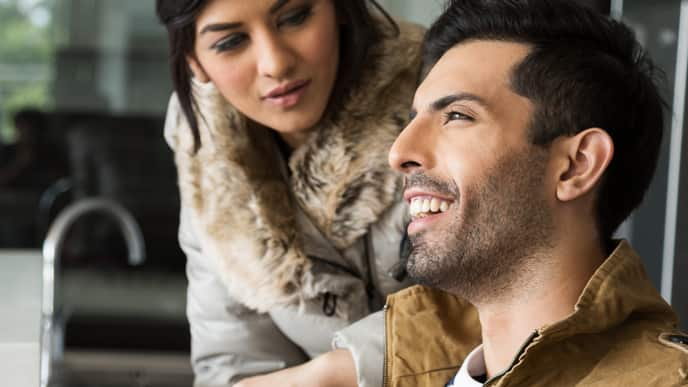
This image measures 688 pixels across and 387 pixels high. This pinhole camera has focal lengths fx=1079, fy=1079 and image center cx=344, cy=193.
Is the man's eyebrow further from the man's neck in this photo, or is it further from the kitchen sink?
the kitchen sink

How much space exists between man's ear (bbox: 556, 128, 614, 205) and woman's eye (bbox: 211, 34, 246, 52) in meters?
0.53

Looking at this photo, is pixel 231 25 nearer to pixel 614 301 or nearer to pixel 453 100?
pixel 453 100

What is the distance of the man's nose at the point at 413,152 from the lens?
49.2 inches

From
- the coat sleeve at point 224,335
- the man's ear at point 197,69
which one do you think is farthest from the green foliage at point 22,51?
the man's ear at point 197,69

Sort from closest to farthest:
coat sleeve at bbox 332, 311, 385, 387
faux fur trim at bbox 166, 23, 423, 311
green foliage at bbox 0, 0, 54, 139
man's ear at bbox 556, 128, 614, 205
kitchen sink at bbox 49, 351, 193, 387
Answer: man's ear at bbox 556, 128, 614, 205
coat sleeve at bbox 332, 311, 385, 387
faux fur trim at bbox 166, 23, 423, 311
kitchen sink at bbox 49, 351, 193, 387
green foliage at bbox 0, 0, 54, 139

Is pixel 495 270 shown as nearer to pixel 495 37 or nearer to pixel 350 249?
pixel 495 37

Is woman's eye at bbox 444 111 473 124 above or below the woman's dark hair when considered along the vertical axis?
below

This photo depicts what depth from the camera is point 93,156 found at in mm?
3596

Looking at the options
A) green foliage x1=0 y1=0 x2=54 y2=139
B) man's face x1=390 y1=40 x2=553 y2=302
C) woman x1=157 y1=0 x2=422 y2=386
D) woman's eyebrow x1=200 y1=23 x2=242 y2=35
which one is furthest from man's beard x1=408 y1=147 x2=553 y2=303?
green foliage x1=0 y1=0 x2=54 y2=139

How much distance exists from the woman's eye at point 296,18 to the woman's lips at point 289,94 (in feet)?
0.29

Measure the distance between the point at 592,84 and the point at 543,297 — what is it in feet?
0.82

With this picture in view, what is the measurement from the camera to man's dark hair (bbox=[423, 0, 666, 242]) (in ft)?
4.04

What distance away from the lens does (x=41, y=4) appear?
137 inches

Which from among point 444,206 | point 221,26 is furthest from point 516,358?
point 221,26
